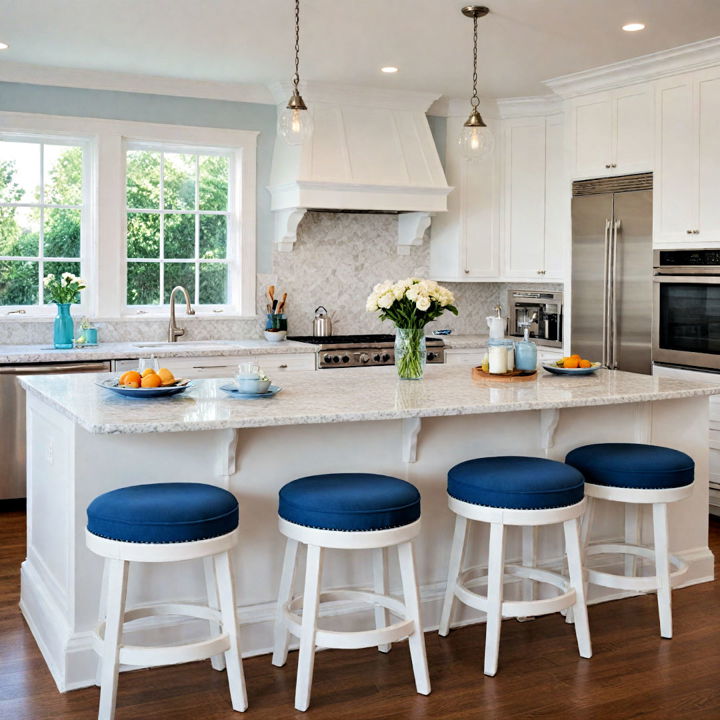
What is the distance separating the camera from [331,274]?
6430mm

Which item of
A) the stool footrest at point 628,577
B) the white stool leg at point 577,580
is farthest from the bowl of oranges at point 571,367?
the white stool leg at point 577,580

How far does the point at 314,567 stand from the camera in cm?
280

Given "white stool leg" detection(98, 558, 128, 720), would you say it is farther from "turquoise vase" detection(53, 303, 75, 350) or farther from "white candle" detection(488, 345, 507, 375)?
"turquoise vase" detection(53, 303, 75, 350)

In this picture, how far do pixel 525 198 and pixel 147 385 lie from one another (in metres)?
3.94

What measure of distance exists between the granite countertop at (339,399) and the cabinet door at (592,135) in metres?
2.05

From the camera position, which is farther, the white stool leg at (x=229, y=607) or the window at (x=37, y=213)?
the window at (x=37, y=213)

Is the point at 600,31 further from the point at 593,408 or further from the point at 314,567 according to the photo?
the point at 314,567

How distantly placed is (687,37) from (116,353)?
3.56 meters

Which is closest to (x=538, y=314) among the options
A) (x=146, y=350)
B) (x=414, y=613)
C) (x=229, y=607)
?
(x=146, y=350)

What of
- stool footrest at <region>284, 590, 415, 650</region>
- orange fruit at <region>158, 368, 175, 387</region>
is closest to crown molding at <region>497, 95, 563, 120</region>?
orange fruit at <region>158, 368, 175, 387</region>

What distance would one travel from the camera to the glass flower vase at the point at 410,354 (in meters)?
3.79

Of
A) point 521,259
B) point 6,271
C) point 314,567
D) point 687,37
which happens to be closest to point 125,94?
point 6,271

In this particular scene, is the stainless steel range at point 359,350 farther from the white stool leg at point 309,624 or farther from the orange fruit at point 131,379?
the white stool leg at point 309,624

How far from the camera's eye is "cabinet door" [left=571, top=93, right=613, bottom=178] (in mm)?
5652
